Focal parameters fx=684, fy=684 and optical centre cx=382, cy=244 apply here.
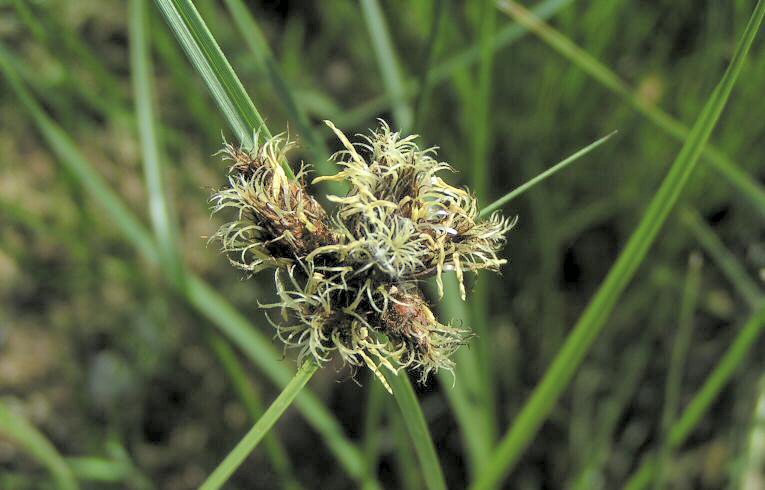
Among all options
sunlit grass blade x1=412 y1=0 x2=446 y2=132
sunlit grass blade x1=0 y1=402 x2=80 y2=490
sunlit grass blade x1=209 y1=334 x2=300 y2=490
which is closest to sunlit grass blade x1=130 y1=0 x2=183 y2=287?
sunlit grass blade x1=209 y1=334 x2=300 y2=490

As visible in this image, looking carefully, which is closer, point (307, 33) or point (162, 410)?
point (162, 410)

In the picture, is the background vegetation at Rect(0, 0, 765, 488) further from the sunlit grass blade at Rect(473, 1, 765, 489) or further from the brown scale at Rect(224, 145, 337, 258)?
the brown scale at Rect(224, 145, 337, 258)

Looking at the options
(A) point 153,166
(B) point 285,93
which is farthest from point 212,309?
(B) point 285,93

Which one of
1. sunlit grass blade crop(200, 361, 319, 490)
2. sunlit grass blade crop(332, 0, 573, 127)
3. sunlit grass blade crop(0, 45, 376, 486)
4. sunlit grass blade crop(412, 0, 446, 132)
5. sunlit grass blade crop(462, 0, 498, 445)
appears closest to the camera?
sunlit grass blade crop(200, 361, 319, 490)

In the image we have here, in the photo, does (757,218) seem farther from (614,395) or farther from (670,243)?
(614,395)

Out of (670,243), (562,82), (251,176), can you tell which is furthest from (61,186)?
(670,243)
